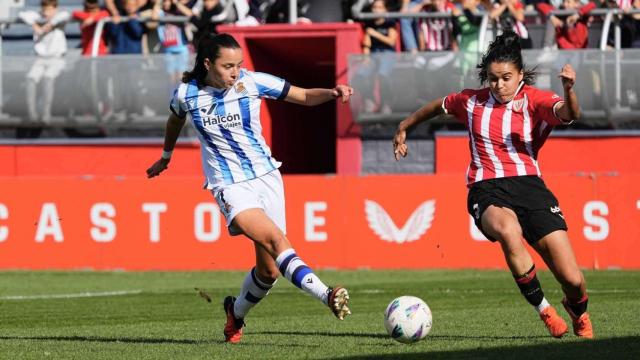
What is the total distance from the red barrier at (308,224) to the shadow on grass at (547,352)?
8.72m

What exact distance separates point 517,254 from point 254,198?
1.75 metres

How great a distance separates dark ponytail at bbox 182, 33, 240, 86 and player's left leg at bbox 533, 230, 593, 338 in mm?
→ 2395

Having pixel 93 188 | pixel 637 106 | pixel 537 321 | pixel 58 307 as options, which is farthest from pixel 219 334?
pixel 637 106

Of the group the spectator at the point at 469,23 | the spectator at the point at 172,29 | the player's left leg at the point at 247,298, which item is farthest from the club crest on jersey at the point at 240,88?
the spectator at the point at 172,29

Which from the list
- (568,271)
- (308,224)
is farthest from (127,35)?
(568,271)

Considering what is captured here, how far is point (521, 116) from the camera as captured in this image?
29.0ft

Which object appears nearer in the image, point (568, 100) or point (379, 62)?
point (568, 100)

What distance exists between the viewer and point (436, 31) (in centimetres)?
1997

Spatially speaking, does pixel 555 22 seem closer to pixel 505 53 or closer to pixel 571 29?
pixel 571 29

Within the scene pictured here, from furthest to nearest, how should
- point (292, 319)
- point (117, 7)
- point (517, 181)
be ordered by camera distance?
point (117, 7) < point (292, 319) < point (517, 181)

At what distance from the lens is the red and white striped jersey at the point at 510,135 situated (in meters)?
8.82

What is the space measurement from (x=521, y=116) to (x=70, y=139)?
1302 cm

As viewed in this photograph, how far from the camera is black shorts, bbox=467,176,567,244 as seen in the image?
8.66m

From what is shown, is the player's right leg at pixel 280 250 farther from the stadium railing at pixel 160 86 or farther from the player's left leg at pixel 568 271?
the stadium railing at pixel 160 86
